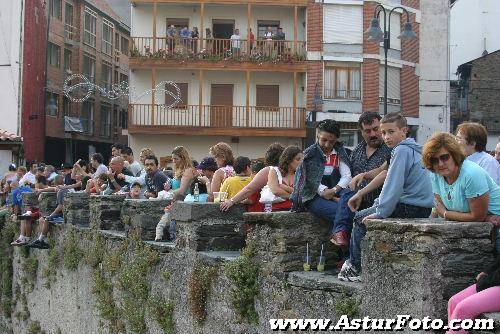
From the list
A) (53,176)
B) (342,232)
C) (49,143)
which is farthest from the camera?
(49,143)

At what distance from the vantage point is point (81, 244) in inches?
679

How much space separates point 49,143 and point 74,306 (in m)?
27.4

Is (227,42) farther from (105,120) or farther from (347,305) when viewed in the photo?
(347,305)

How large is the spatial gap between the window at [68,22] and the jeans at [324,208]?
38499mm

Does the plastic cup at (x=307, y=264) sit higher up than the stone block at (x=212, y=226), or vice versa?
the stone block at (x=212, y=226)

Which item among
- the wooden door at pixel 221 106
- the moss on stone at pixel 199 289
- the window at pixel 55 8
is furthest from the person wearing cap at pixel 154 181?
the window at pixel 55 8

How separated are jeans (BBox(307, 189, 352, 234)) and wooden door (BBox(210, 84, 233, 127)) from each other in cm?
2666

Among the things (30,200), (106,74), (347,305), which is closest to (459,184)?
(347,305)

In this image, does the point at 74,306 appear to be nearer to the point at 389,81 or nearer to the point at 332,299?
the point at 332,299

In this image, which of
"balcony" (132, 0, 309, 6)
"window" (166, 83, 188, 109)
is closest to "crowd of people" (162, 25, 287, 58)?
"balcony" (132, 0, 309, 6)

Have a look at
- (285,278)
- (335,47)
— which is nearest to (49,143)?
(335,47)

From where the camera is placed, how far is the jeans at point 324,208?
812cm

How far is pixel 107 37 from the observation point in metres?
50.0

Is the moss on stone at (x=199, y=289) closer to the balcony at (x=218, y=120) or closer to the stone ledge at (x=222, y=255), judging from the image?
the stone ledge at (x=222, y=255)
